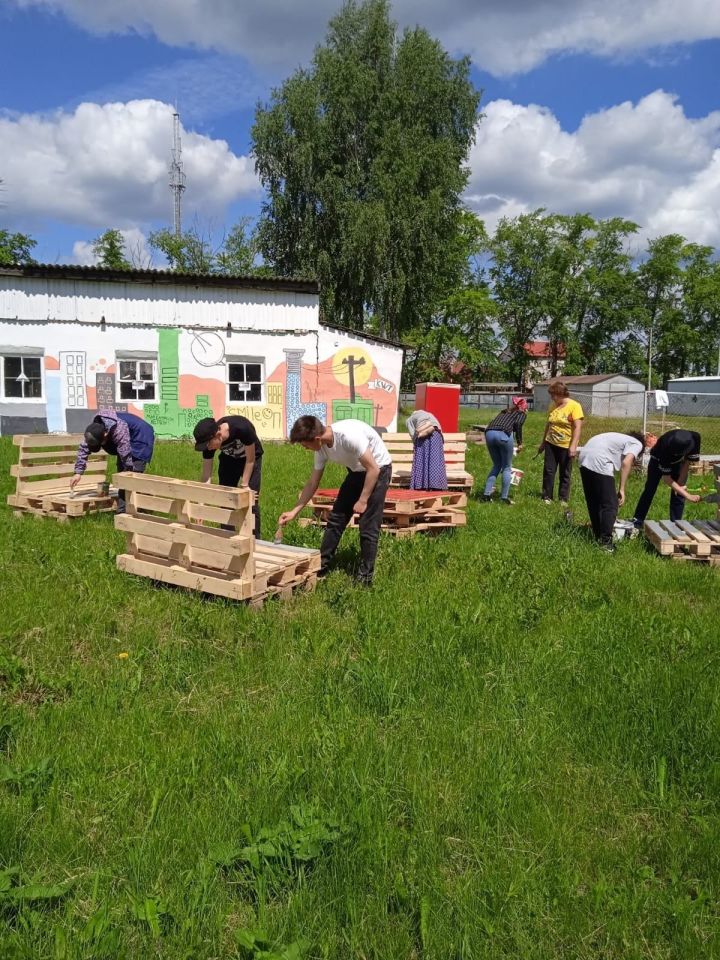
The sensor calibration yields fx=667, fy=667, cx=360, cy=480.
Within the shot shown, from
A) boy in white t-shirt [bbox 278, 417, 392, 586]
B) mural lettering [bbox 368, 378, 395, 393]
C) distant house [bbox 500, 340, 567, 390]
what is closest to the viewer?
boy in white t-shirt [bbox 278, 417, 392, 586]

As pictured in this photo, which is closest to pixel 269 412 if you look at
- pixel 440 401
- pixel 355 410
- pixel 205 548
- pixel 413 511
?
pixel 355 410

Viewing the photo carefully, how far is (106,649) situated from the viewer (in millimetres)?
4492

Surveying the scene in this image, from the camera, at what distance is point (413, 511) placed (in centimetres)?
739

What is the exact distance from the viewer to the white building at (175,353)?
1777 cm

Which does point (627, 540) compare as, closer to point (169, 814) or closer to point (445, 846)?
point (445, 846)

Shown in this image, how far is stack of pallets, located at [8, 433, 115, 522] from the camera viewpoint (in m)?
8.16

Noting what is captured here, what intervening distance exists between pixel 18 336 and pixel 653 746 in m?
18.5

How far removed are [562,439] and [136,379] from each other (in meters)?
12.8

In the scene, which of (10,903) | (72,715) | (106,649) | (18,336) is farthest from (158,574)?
(18,336)

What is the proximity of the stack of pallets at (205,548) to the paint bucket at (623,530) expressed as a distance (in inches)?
143

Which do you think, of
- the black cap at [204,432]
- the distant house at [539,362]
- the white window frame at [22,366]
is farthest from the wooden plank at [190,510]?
the distant house at [539,362]

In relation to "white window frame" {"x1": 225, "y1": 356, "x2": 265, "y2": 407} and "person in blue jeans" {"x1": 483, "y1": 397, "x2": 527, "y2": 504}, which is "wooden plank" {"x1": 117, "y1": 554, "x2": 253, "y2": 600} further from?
"white window frame" {"x1": 225, "y1": 356, "x2": 265, "y2": 407}

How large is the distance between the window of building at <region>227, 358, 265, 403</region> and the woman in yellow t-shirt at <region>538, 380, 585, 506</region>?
35.9ft

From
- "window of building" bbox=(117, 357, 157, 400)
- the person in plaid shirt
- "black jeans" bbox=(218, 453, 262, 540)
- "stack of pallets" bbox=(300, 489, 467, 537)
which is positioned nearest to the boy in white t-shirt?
"black jeans" bbox=(218, 453, 262, 540)
